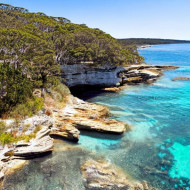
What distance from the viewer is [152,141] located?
2084 cm

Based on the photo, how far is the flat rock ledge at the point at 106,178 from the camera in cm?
1385

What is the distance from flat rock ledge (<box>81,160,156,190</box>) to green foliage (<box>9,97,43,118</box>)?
8804 mm

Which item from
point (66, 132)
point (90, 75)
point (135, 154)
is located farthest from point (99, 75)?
point (135, 154)

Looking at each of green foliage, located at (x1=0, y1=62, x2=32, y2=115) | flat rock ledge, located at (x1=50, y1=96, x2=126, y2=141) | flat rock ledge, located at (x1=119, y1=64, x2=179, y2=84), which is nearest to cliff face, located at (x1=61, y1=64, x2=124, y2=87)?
flat rock ledge, located at (x1=119, y1=64, x2=179, y2=84)

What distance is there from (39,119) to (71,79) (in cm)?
2030

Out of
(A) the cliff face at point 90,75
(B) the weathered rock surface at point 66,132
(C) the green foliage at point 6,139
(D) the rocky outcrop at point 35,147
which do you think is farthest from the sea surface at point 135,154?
(A) the cliff face at point 90,75

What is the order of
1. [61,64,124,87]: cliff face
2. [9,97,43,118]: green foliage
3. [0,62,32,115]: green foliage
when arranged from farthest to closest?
1. [61,64,124,87]: cliff face
2. [0,62,32,115]: green foliage
3. [9,97,43,118]: green foliage

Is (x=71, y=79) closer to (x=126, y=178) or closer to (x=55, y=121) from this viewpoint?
(x=55, y=121)

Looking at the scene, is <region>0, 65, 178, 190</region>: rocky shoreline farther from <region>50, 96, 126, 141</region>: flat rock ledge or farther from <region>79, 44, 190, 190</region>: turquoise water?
<region>79, 44, 190, 190</region>: turquoise water

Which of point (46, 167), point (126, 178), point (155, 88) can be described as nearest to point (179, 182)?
point (126, 178)

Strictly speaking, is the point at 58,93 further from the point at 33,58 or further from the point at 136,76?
the point at 136,76

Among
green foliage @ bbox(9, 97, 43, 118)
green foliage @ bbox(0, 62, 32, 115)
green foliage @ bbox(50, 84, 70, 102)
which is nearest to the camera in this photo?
green foliage @ bbox(9, 97, 43, 118)

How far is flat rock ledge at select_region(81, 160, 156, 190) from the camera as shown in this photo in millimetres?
13852

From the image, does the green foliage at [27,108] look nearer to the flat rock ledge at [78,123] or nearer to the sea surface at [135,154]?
the flat rock ledge at [78,123]
